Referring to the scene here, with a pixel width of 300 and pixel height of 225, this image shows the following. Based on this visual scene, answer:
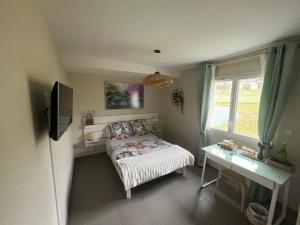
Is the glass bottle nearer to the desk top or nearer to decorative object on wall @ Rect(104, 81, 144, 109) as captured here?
the desk top

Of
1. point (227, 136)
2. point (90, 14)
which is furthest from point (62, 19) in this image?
point (227, 136)

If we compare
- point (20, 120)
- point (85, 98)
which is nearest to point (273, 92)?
point (20, 120)

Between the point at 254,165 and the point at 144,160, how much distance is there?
1.58 metres

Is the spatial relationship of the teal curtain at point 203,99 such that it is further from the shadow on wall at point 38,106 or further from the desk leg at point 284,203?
the shadow on wall at point 38,106

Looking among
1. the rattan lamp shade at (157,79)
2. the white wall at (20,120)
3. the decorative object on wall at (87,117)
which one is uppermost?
the rattan lamp shade at (157,79)

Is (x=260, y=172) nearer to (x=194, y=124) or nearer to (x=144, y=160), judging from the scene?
(x=144, y=160)

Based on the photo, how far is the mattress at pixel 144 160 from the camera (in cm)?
212

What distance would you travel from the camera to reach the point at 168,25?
149 cm

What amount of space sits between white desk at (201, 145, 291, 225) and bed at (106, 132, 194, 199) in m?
0.61

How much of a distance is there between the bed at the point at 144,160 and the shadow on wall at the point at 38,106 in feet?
4.45

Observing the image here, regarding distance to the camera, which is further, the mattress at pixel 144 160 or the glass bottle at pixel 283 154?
the mattress at pixel 144 160

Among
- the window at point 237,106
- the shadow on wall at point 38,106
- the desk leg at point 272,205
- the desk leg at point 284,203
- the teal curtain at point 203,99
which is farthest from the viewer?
the teal curtain at point 203,99

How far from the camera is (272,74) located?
75.9 inches

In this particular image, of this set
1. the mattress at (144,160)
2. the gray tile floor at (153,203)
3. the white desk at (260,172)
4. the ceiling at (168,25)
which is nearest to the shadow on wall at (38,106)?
the ceiling at (168,25)
